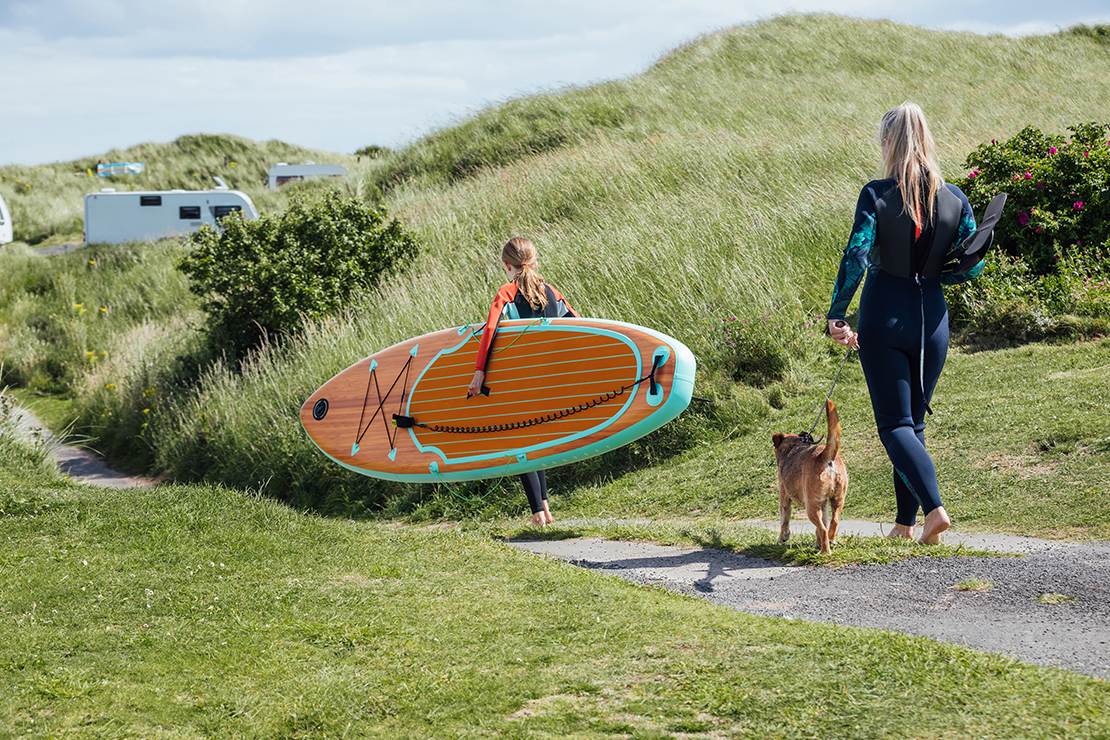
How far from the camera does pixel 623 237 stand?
11648 mm

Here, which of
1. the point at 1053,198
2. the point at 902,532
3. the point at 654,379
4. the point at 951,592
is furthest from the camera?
the point at 1053,198

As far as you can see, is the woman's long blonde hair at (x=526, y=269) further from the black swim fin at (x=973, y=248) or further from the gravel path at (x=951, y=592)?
the black swim fin at (x=973, y=248)

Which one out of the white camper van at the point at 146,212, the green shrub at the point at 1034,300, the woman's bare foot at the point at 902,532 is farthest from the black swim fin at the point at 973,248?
the white camper van at the point at 146,212

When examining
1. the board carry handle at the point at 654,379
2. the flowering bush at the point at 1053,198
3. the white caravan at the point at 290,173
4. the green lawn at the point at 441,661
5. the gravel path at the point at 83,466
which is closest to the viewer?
the green lawn at the point at 441,661

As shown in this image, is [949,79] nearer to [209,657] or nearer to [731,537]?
[731,537]

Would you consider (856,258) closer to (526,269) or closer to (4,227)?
(526,269)

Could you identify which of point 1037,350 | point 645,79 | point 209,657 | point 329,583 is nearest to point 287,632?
point 209,657

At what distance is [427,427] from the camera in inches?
286

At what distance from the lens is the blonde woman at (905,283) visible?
4.41 m

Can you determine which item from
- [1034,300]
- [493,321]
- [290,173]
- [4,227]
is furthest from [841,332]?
[4,227]

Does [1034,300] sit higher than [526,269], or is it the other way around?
[526,269]

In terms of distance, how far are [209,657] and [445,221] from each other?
12537mm

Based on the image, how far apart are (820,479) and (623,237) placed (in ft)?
24.9

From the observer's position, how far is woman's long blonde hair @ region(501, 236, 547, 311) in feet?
21.0
